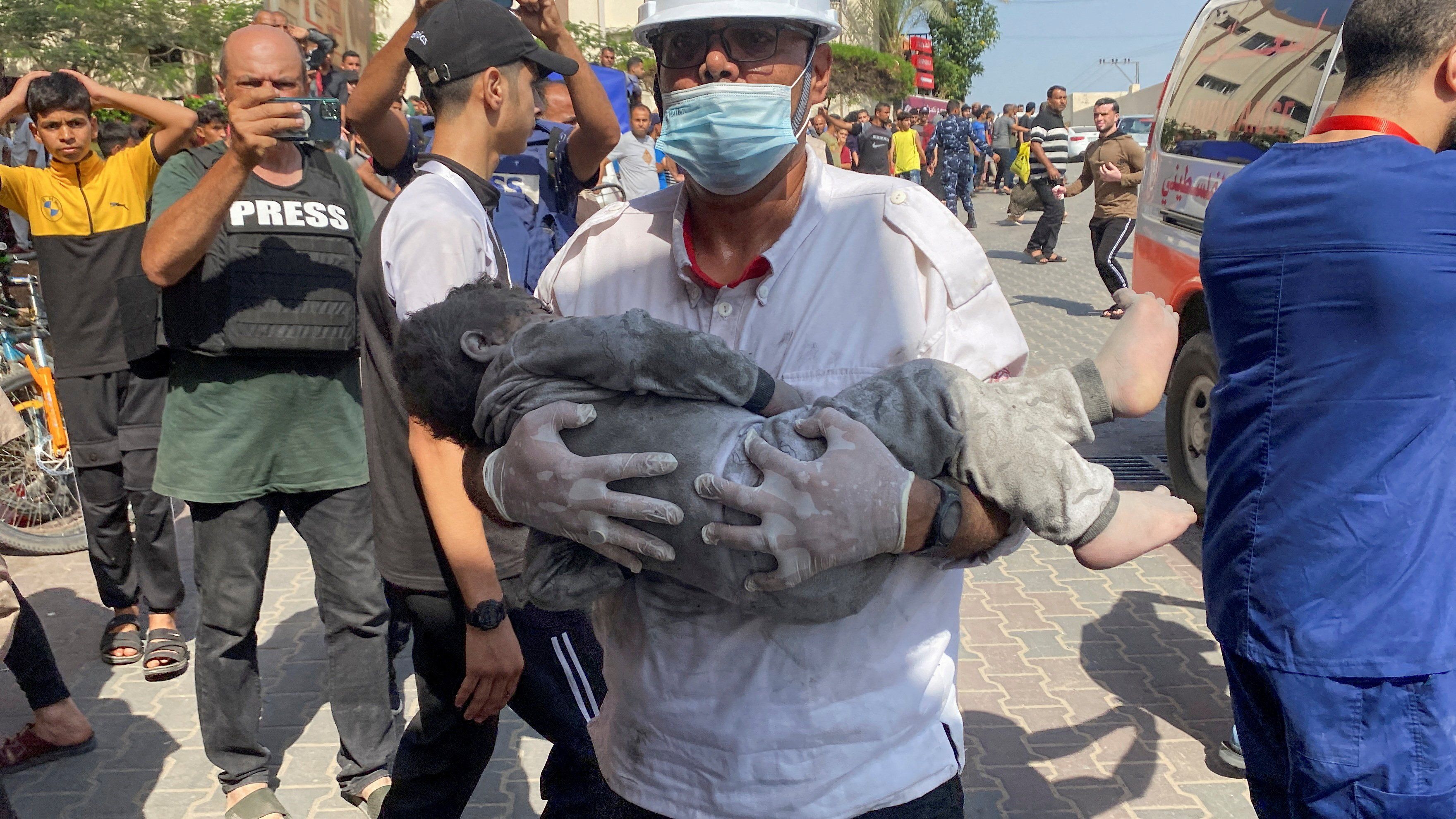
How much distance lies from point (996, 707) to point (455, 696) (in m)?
2.38

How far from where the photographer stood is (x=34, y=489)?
6.38 metres

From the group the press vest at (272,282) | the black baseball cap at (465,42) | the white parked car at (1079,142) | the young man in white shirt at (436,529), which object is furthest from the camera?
the white parked car at (1079,142)

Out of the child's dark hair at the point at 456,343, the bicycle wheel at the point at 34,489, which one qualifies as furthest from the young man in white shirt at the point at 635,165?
the child's dark hair at the point at 456,343

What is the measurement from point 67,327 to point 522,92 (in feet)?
10.5

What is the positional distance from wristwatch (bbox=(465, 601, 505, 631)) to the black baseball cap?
52.9 inches

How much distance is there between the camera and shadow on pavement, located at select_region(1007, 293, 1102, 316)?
41.7 feet

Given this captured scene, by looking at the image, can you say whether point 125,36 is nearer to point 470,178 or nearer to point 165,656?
point 165,656

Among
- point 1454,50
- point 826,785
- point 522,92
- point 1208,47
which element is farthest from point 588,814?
point 1208,47

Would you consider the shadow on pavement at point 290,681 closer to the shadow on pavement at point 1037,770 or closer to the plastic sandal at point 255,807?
the plastic sandal at point 255,807

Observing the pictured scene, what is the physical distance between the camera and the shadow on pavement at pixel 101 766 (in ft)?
12.6

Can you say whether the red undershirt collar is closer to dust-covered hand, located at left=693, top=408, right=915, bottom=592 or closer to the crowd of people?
the crowd of people

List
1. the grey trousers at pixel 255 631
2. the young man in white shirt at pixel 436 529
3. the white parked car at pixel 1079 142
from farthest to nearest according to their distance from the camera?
the white parked car at pixel 1079 142
the grey trousers at pixel 255 631
the young man in white shirt at pixel 436 529

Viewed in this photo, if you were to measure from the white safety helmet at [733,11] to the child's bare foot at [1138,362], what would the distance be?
2.27ft

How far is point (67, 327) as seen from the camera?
5059 millimetres
